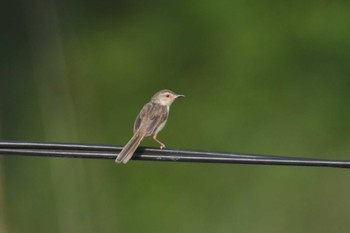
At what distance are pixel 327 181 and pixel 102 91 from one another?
4609mm

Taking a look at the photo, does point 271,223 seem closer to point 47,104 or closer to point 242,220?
point 242,220

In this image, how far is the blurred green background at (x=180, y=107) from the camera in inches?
560

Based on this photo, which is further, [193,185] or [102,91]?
[102,91]

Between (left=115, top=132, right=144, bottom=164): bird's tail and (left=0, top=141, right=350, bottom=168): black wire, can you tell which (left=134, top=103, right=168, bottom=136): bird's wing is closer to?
(left=115, top=132, right=144, bottom=164): bird's tail

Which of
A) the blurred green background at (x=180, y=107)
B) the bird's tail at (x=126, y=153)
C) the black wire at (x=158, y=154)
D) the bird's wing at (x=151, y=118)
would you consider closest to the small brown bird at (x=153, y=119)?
the bird's wing at (x=151, y=118)

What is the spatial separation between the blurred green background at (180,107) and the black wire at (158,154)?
7648 mm

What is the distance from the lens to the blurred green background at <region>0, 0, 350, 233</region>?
14.2 meters

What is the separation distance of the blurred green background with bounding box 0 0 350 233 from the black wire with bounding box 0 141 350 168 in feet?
25.1

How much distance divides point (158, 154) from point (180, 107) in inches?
433

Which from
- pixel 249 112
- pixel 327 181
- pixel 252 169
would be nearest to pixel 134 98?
pixel 249 112

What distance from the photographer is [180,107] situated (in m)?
16.8

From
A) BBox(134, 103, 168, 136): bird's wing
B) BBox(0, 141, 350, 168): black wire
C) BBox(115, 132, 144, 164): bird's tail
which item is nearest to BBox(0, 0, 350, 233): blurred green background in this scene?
BBox(134, 103, 168, 136): bird's wing

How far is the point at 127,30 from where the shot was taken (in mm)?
17906

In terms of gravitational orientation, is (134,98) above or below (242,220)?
above
